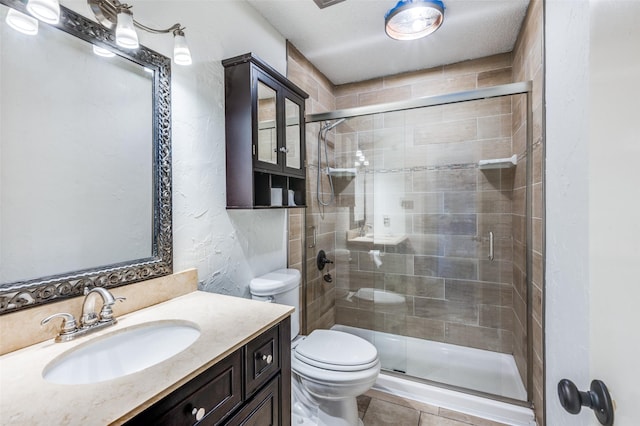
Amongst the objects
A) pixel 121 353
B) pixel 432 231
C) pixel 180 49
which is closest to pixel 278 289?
pixel 121 353

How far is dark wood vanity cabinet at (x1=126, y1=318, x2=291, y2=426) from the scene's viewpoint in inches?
26.5

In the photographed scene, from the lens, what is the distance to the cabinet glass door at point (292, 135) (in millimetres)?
1784

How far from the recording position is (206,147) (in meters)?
1.44

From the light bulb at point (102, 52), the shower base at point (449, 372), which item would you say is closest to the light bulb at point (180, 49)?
the light bulb at point (102, 52)

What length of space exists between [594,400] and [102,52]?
1592 mm

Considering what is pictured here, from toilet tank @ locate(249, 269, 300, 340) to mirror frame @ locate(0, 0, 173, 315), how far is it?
505 millimetres

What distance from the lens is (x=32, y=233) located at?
849 millimetres

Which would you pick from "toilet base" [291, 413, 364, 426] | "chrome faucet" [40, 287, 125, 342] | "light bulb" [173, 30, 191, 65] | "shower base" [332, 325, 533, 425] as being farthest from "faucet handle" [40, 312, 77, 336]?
"shower base" [332, 325, 533, 425]

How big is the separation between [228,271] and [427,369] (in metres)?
1.63

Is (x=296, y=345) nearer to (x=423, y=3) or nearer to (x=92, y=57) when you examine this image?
(x=92, y=57)

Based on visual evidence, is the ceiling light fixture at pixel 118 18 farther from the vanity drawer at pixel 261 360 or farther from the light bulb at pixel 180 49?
the vanity drawer at pixel 261 360

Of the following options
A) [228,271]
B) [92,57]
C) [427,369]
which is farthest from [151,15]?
[427,369]

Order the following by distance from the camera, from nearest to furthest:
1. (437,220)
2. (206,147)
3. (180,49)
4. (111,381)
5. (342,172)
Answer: (111,381) → (180,49) → (206,147) → (437,220) → (342,172)

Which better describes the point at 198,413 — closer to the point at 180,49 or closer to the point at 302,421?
the point at 302,421
